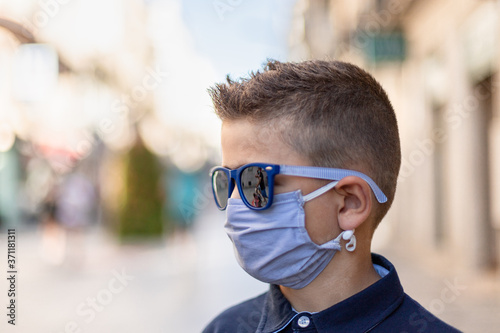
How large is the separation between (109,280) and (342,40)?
1778 centimetres

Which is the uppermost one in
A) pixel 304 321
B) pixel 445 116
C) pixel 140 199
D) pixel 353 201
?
pixel 445 116

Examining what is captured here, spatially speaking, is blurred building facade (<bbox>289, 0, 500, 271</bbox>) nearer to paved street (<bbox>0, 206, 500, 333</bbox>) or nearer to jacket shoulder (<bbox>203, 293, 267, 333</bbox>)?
paved street (<bbox>0, 206, 500, 333</bbox>)

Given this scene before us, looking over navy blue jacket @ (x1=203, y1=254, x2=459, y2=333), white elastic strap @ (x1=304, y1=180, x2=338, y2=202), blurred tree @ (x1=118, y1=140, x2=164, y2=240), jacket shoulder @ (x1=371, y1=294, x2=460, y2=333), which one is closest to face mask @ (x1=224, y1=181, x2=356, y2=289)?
white elastic strap @ (x1=304, y1=180, x2=338, y2=202)

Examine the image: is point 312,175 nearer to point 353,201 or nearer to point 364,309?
point 353,201

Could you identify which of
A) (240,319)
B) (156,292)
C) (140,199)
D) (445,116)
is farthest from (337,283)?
(140,199)

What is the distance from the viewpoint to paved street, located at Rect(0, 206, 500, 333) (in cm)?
634

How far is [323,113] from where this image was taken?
1719 mm

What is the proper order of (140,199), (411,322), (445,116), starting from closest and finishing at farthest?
(411,322) < (445,116) < (140,199)

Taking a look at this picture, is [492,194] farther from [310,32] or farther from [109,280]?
[310,32]

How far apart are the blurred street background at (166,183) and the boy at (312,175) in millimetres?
1109

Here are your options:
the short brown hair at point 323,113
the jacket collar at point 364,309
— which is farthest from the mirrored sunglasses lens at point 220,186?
the jacket collar at point 364,309

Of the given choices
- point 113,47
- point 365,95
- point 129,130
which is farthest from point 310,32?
point 365,95

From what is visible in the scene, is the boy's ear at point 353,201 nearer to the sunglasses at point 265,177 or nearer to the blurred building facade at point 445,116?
the sunglasses at point 265,177

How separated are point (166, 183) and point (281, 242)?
14783 mm
